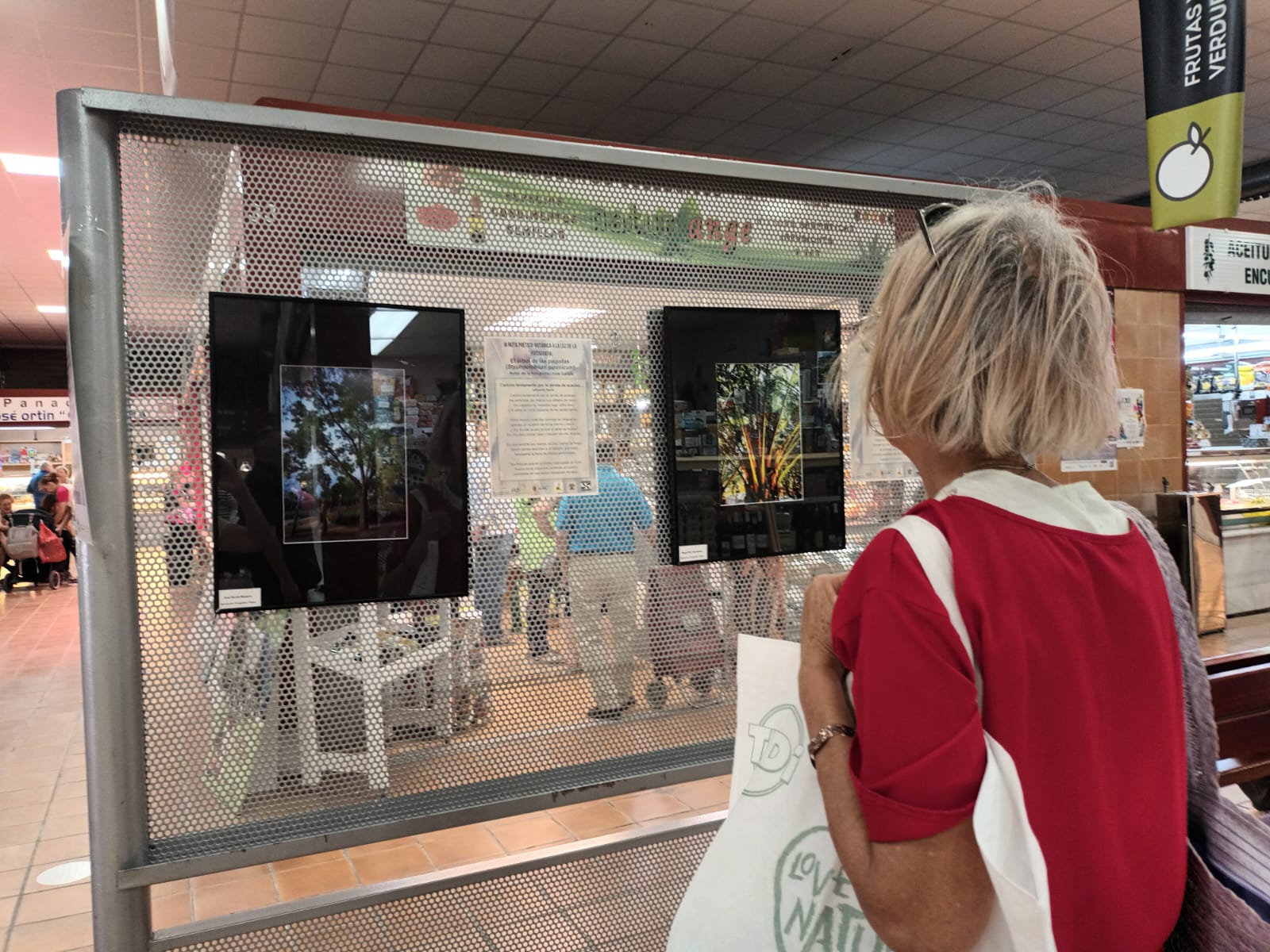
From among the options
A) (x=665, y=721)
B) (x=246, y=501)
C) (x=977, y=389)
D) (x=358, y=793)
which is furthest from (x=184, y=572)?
(x=977, y=389)

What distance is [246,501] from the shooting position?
1199 millimetres

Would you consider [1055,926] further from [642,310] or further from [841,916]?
[642,310]

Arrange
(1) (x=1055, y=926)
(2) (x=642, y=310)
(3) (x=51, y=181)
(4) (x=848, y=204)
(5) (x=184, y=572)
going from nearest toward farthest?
(1) (x=1055, y=926), (5) (x=184, y=572), (2) (x=642, y=310), (4) (x=848, y=204), (3) (x=51, y=181)

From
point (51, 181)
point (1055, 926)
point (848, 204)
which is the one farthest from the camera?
point (51, 181)

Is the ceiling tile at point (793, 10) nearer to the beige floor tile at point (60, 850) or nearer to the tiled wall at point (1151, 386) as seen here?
the tiled wall at point (1151, 386)

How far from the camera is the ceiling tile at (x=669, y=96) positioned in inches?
287

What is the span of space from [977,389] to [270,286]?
97 cm

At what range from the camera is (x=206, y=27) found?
5.73m

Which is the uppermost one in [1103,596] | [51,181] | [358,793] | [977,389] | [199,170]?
[51,181]

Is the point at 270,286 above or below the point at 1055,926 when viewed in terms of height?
A: above

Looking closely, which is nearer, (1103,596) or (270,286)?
(1103,596)

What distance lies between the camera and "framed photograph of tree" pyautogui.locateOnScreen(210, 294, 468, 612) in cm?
119

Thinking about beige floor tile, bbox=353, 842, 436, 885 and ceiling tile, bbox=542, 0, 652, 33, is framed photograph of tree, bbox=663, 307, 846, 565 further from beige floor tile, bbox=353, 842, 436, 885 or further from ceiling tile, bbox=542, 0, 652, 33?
ceiling tile, bbox=542, 0, 652, 33

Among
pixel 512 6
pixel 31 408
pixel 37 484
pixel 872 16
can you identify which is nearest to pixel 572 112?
pixel 512 6
